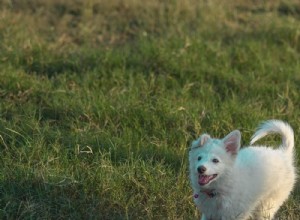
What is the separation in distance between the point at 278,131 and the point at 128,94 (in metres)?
2.25

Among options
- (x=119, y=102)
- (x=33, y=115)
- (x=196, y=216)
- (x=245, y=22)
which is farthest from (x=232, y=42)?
(x=196, y=216)

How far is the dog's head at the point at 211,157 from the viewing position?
16.3 ft

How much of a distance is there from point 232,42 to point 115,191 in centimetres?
423

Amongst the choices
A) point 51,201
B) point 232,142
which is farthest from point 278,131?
point 51,201

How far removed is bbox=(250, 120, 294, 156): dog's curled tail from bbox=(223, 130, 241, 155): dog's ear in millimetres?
398

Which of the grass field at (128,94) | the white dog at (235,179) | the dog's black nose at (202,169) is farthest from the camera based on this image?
the grass field at (128,94)

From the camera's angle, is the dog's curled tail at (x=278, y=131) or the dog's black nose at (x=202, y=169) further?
the dog's curled tail at (x=278, y=131)

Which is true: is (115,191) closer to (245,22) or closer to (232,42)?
(232,42)

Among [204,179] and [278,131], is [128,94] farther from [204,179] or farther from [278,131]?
[204,179]

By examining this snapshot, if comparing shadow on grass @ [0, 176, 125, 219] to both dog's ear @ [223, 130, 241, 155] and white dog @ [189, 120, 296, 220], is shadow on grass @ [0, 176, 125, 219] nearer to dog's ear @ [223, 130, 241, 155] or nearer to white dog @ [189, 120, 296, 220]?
white dog @ [189, 120, 296, 220]

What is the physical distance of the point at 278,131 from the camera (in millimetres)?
5652

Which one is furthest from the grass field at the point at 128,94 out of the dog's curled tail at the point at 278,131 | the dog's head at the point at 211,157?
the dog's head at the point at 211,157

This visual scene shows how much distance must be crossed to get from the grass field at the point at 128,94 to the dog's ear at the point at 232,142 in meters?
0.80

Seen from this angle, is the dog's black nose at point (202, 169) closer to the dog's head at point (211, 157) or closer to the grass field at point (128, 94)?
the dog's head at point (211, 157)
